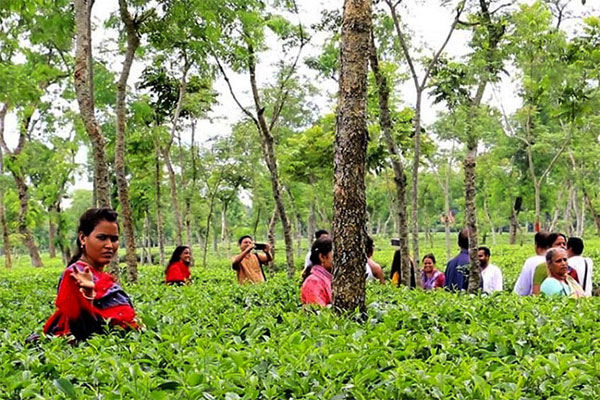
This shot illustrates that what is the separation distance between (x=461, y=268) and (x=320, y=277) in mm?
3492

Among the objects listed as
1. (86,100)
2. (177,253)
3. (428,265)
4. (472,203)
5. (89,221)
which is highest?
(86,100)

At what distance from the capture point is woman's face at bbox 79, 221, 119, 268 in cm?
325

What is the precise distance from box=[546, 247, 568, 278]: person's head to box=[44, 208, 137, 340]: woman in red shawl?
363 cm

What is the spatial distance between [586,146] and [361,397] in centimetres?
2307

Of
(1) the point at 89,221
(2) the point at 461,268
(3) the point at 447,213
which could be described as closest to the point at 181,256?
(2) the point at 461,268

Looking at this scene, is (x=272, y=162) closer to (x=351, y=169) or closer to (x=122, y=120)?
(x=122, y=120)

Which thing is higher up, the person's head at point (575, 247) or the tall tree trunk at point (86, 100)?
the tall tree trunk at point (86, 100)

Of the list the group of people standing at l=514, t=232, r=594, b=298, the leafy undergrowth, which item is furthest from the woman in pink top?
the group of people standing at l=514, t=232, r=594, b=298

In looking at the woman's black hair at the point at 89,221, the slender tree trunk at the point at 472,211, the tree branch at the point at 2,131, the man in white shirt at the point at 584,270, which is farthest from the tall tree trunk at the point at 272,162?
the tree branch at the point at 2,131

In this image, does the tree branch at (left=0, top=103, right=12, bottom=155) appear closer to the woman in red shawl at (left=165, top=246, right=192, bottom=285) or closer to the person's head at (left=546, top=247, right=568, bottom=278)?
the woman in red shawl at (left=165, top=246, right=192, bottom=285)

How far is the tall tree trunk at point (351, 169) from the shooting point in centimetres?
404

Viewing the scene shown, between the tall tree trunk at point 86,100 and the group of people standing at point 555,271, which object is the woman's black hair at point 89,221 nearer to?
the tall tree trunk at point 86,100

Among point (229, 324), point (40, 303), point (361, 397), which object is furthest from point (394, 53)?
point (361, 397)

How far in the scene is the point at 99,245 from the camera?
3260 mm
